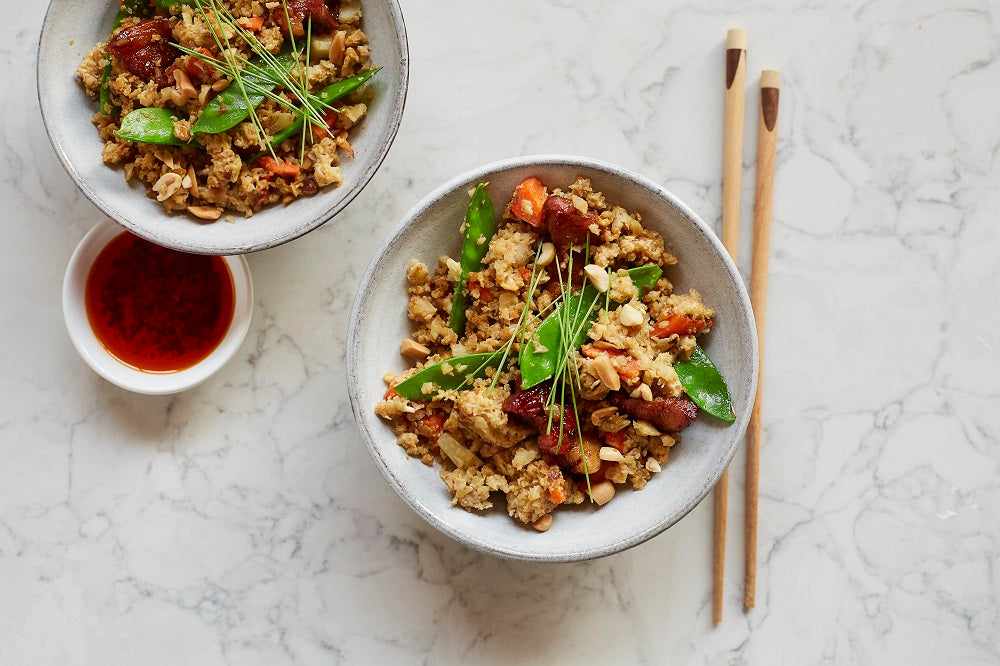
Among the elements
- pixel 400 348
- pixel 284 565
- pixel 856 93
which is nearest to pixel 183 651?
pixel 284 565

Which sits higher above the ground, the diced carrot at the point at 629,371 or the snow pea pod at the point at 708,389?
the diced carrot at the point at 629,371

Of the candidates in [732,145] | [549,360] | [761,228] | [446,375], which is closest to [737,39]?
[732,145]

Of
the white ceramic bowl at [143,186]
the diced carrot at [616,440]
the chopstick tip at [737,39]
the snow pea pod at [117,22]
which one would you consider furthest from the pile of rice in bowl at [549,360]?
the snow pea pod at [117,22]

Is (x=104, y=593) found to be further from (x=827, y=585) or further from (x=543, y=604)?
(x=827, y=585)

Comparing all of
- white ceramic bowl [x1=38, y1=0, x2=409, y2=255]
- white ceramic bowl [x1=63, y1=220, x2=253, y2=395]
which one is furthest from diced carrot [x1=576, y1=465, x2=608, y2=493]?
white ceramic bowl [x1=63, y1=220, x2=253, y2=395]

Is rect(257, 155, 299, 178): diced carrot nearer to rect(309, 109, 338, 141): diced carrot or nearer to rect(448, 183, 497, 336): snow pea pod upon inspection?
rect(309, 109, 338, 141): diced carrot

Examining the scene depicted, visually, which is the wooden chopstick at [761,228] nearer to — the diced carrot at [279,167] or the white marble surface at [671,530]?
the white marble surface at [671,530]
